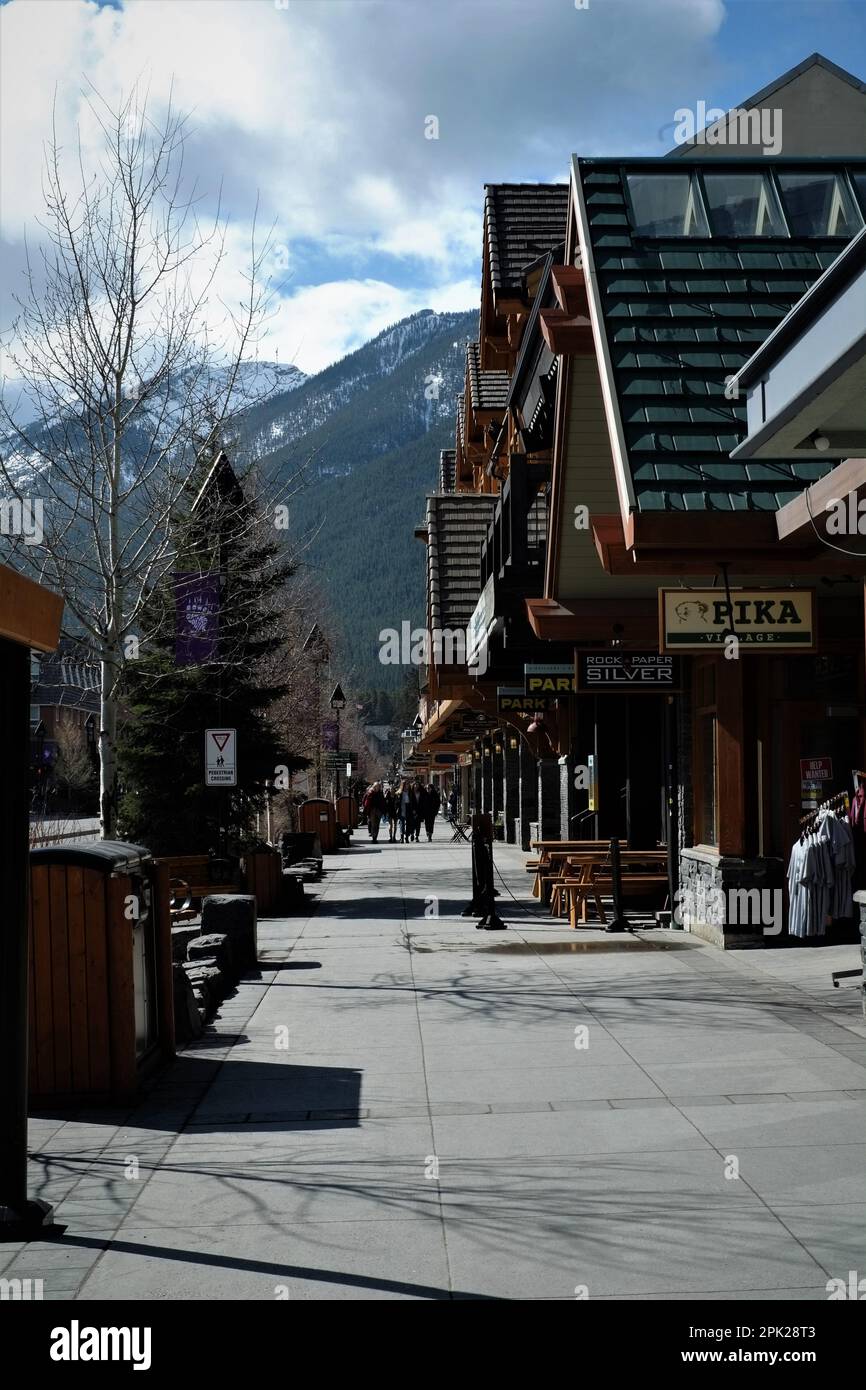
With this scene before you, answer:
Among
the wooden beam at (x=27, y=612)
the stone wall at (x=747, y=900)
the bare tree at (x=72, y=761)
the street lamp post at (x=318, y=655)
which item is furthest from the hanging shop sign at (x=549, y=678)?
the bare tree at (x=72, y=761)

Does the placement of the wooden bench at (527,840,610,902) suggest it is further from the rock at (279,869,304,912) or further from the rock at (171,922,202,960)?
the rock at (171,922,202,960)

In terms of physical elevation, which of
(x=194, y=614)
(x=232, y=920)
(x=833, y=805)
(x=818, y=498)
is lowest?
(x=232, y=920)

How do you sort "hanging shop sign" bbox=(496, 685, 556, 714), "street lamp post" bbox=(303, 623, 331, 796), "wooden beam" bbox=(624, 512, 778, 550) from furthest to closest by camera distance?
"street lamp post" bbox=(303, 623, 331, 796), "hanging shop sign" bbox=(496, 685, 556, 714), "wooden beam" bbox=(624, 512, 778, 550)

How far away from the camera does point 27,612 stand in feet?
18.4

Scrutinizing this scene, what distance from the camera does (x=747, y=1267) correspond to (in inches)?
191

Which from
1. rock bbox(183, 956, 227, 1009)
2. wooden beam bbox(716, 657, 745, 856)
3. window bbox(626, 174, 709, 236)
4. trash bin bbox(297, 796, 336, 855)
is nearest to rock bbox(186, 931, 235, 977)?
rock bbox(183, 956, 227, 1009)

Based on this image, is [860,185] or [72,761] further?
[72,761]

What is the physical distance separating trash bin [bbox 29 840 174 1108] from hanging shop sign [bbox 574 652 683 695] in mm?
7797

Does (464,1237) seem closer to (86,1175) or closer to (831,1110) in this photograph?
(86,1175)

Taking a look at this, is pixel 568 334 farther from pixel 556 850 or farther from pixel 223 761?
pixel 556 850

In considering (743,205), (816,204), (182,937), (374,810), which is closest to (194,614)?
(182,937)

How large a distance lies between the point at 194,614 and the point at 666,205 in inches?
257

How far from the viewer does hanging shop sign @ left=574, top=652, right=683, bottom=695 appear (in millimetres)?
14773

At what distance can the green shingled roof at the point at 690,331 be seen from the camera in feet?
36.7
